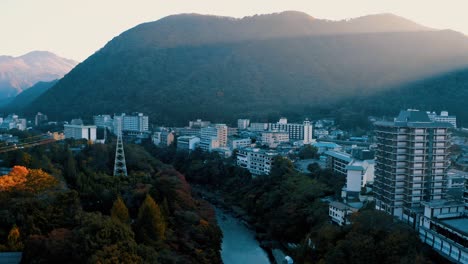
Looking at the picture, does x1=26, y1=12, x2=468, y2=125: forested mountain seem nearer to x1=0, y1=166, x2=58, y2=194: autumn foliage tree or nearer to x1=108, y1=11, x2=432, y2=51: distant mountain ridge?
x1=108, y1=11, x2=432, y2=51: distant mountain ridge

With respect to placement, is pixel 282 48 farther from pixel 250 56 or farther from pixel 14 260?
pixel 14 260

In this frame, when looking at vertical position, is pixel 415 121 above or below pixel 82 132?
above

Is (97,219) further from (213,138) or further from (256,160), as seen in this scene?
(213,138)

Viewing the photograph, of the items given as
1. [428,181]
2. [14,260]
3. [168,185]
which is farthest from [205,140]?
[14,260]

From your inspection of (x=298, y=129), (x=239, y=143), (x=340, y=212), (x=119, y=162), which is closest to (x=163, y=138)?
(x=239, y=143)

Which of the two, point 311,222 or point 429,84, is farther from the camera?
point 429,84

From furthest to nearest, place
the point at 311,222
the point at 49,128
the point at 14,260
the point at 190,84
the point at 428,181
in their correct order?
the point at 190,84
the point at 49,128
the point at 311,222
the point at 428,181
the point at 14,260

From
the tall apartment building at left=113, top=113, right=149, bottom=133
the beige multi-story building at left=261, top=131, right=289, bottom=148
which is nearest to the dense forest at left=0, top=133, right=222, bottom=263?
the beige multi-story building at left=261, top=131, right=289, bottom=148
